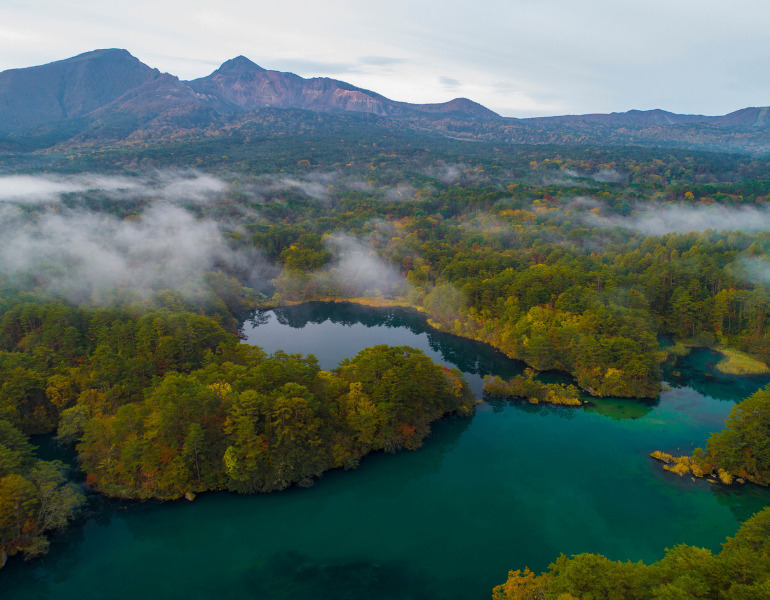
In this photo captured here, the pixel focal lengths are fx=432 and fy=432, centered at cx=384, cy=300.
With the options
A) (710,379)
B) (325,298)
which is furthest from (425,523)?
(325,298)

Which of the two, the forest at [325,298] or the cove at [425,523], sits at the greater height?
the forest at [325,298]

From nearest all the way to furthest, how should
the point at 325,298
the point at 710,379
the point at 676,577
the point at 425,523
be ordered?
the point at 676,577, the point at 425,523, the point at 710,379, the point at 325,298

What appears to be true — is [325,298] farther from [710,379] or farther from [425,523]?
[710,379]

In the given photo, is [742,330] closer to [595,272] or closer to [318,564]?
[595,272]

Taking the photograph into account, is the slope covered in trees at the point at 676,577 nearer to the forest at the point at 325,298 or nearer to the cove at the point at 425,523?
the forest at the point at 325,298

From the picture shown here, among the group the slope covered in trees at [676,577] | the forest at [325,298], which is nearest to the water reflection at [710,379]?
the forest at [325,298]

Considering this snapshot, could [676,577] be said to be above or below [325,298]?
above

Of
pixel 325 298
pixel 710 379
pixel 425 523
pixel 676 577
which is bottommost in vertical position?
pixel 325 298
